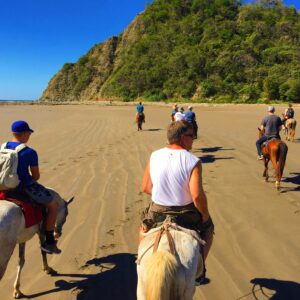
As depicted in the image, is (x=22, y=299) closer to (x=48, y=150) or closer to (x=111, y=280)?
(x=111, y=280)

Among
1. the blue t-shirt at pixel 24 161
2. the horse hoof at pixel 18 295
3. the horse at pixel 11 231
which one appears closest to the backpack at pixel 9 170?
the blue t-shirt at pixel 24 161

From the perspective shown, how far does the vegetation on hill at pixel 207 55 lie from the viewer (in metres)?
61.4

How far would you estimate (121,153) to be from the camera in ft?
47.4

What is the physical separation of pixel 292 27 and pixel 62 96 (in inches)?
3108

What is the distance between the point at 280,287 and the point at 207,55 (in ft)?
235

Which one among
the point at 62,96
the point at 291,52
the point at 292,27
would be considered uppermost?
the point at 292,27

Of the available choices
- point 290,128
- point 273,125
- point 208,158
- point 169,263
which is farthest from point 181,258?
point 290,128

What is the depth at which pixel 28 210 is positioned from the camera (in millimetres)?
4617

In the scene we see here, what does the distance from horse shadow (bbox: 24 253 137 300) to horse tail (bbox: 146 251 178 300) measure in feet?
6.11

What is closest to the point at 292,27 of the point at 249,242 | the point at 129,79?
the point at 129,79

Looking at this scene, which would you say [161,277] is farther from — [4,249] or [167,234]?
[4,249]

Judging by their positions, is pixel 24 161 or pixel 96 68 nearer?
pixel 24 161

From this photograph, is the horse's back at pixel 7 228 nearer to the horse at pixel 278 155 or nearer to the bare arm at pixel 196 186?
the bare arm at pixel 196 186

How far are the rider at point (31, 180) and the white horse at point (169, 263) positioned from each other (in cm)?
195
